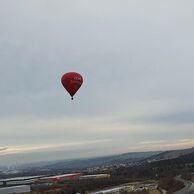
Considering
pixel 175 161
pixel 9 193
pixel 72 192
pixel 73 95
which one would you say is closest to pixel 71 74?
pixel 73 95

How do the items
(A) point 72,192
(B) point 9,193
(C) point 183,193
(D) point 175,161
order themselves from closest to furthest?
(C) point 183,193 → (A) point 72,192 → (B) point 9,193 → (D) point 175,161

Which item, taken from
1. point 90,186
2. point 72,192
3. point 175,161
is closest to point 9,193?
point 90,186

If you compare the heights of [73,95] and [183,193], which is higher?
[73,95]

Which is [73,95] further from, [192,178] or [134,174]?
[134,174]

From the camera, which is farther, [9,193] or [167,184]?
[9,193]

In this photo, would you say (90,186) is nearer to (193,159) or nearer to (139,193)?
(139,193)

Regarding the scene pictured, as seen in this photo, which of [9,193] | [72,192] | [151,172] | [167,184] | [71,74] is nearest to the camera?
[71,74]
